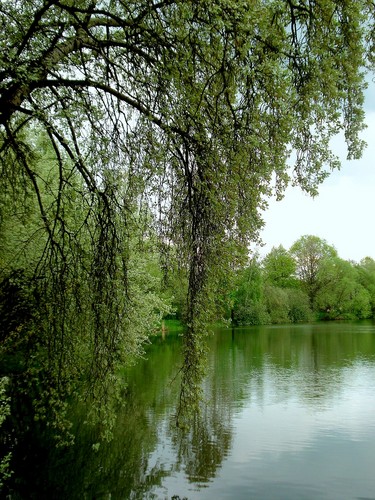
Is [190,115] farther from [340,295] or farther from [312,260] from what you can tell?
[312,260]

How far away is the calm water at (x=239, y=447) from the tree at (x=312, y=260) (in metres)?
49.8

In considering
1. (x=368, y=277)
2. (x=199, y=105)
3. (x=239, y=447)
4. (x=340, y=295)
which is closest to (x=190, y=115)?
(x=199, y=105)

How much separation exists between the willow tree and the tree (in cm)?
6588

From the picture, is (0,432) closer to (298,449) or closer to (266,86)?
(298,449)

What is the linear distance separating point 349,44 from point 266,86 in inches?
41.5

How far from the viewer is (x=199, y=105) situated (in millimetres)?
4809

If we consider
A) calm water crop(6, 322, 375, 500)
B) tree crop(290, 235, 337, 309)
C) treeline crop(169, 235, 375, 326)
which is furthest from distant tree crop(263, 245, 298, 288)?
calm water crop(6, 322, 375, 500)

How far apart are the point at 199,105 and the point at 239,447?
964 centimetres

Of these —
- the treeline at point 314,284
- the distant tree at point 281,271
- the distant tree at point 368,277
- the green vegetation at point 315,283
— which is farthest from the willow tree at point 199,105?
the distant tree at point 368,277

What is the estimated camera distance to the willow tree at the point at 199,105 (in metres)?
4.71

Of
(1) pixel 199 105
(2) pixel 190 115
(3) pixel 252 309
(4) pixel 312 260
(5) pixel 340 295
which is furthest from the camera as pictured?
(4) pixel 312 260

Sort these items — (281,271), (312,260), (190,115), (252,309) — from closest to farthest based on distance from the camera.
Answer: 1. (190,115)
2. (252,309)
3. (312,260)
4. (281,271)

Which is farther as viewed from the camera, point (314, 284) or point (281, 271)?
point (281, 271)

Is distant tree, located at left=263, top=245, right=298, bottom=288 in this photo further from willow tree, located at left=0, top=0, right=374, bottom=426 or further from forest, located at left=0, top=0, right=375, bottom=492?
willow tree, located at left=0, top=0, right=374, bottom=426
